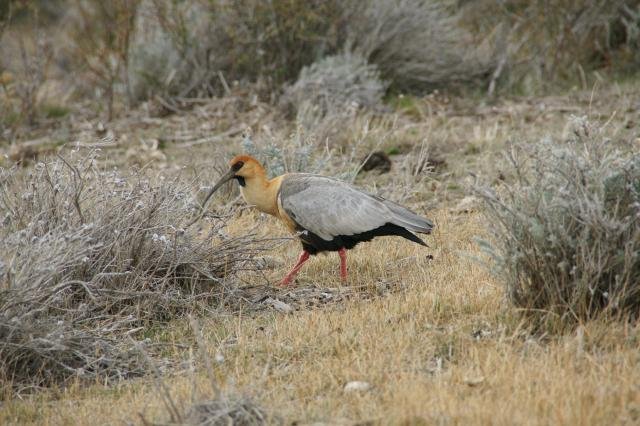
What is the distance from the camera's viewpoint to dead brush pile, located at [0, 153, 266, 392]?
4664mm

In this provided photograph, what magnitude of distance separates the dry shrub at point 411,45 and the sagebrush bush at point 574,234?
6339mm

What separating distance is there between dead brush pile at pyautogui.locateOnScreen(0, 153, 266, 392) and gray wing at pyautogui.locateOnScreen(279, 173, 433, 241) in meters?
0.45

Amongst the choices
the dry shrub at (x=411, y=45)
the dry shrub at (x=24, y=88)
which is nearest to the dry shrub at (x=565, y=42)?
the dry shrub at (x=411, y=45)

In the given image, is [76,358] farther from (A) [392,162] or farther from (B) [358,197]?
(A) [392,162]

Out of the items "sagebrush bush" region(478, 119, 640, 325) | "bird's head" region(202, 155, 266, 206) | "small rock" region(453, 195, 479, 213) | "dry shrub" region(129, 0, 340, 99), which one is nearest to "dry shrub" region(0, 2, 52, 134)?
"dry shrub" region(129, 0, 340, 99)

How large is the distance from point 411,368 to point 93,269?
206 centimetres

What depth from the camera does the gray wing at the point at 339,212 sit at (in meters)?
5.94

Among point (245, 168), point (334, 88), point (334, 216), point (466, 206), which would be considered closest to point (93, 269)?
point (245, 168)

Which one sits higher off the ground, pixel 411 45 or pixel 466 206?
pixel 411 45

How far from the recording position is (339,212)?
5.99 m

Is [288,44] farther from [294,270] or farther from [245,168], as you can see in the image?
[294,270]

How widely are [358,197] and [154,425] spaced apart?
2651mm

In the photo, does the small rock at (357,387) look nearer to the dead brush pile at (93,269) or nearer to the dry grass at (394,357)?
the dry grass at (394,357)

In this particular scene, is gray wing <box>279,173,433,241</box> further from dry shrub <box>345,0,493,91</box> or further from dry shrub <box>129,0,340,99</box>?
dry shrub <box>345,0,493,91</box>
